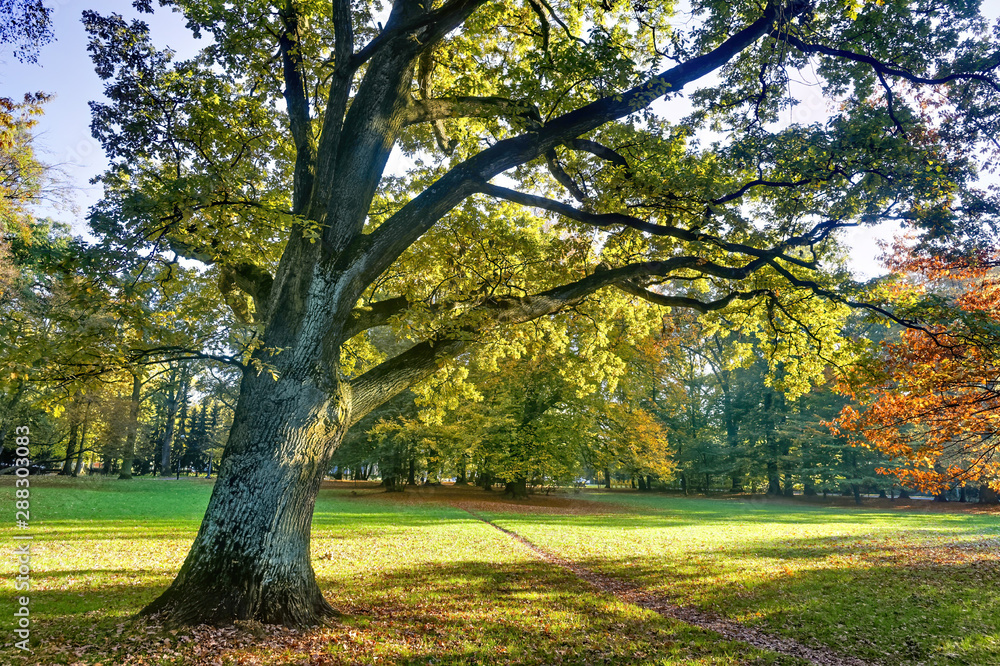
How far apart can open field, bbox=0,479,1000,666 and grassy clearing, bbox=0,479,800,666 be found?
1.1 inches

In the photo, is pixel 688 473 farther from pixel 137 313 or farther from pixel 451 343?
pixel 137 313

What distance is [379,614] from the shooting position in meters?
6.02

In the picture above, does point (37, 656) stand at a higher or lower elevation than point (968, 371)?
lower

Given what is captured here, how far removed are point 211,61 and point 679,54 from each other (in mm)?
7288

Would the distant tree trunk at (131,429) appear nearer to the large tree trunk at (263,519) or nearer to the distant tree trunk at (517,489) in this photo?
the distant tree trunk at (517,489)

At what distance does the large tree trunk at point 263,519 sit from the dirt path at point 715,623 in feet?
15.5

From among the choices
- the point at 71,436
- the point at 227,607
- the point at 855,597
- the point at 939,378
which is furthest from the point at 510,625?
the point at 71,436

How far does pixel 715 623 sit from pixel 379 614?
450 centimetres

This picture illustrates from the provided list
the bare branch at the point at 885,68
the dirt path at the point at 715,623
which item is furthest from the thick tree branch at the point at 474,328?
the dirt path at the point at 715,623

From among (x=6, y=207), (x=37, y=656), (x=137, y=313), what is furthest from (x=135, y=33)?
(x=6, y=207)

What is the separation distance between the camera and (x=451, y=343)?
6949mm

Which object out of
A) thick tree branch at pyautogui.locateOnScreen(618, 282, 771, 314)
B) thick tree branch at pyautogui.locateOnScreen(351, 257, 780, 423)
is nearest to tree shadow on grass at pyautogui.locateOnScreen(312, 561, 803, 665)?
thick tree branch at pyautogui.locateOnScreen(351, 257, 780, 423)

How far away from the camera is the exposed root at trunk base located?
15.8ft

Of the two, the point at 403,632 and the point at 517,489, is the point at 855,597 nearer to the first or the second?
the point at 403,632
